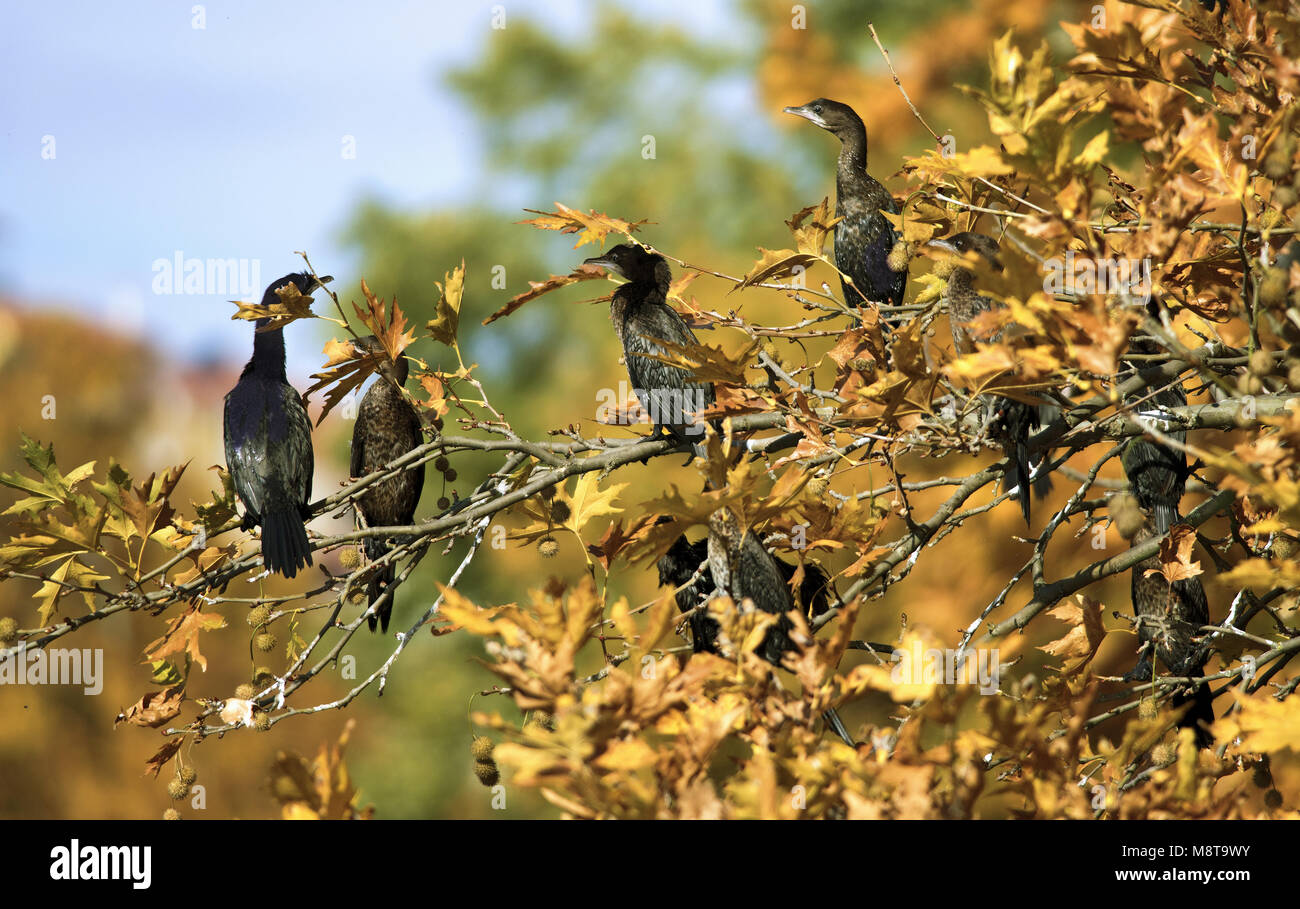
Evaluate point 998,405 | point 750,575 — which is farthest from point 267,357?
point 998,405

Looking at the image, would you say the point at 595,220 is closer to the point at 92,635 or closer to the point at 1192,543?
the point at 1192,543

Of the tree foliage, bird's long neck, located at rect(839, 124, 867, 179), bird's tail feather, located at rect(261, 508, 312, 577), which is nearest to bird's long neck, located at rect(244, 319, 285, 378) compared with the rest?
bird's tail feather, located at rect(261, 508, 312, 577)

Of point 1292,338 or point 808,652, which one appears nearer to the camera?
point 808,652

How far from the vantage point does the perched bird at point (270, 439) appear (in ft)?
13.5

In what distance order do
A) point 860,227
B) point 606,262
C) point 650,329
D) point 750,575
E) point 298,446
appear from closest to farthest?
1. point 750,575
2. point 650,329
3. point 606,262
4. point 298,446
5. point 860,227

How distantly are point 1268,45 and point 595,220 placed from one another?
Answer: 71.7 inches

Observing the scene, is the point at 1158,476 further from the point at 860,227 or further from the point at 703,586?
the point at 860,227

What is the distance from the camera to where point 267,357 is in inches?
181

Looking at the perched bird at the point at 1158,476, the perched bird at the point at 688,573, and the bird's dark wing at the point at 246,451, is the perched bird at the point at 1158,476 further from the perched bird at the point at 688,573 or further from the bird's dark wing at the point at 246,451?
the bird's dark wing at the point at 246,451

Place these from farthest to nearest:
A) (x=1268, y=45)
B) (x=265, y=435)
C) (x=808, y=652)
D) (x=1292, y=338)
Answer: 1. (x=265, y=435)
2. (x=1268, y=45)
3. (x=1292, y=338)
4. (x=808, y=652)

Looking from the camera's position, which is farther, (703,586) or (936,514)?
(703,586)

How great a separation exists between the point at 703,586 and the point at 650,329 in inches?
39.8
